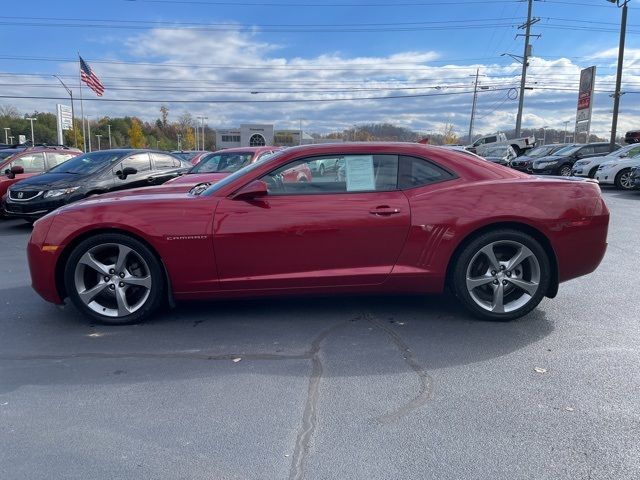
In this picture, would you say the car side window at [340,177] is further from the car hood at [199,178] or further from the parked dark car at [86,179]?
the parked dark car at [86,179]

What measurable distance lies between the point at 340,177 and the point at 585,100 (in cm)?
4025

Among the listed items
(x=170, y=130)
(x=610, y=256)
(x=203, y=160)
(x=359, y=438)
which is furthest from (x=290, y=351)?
(x=170, y=130)

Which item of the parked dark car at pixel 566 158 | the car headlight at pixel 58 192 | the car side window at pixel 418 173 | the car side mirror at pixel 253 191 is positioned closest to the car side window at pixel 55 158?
the car headlight at pixel 58 192

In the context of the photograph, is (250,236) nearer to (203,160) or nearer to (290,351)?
(290,351)

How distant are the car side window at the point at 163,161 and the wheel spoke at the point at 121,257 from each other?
22.7 ft

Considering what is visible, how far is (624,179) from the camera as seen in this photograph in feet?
52.6

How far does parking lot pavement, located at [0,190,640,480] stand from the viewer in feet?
7.84

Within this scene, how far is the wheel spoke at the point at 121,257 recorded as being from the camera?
158 inches

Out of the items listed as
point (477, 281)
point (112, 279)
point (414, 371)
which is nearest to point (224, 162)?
point (112, 279)

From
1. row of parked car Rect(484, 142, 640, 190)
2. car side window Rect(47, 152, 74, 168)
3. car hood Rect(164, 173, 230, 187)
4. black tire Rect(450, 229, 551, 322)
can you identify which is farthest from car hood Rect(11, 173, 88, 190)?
row of parked car Rect(484, 142, 640, 190)

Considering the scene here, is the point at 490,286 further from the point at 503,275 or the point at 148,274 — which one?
the point at 148,274

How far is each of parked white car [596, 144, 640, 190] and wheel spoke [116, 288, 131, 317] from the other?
1620cm

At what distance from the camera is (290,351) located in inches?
142

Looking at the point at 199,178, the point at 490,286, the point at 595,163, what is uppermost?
the point at 595,163
